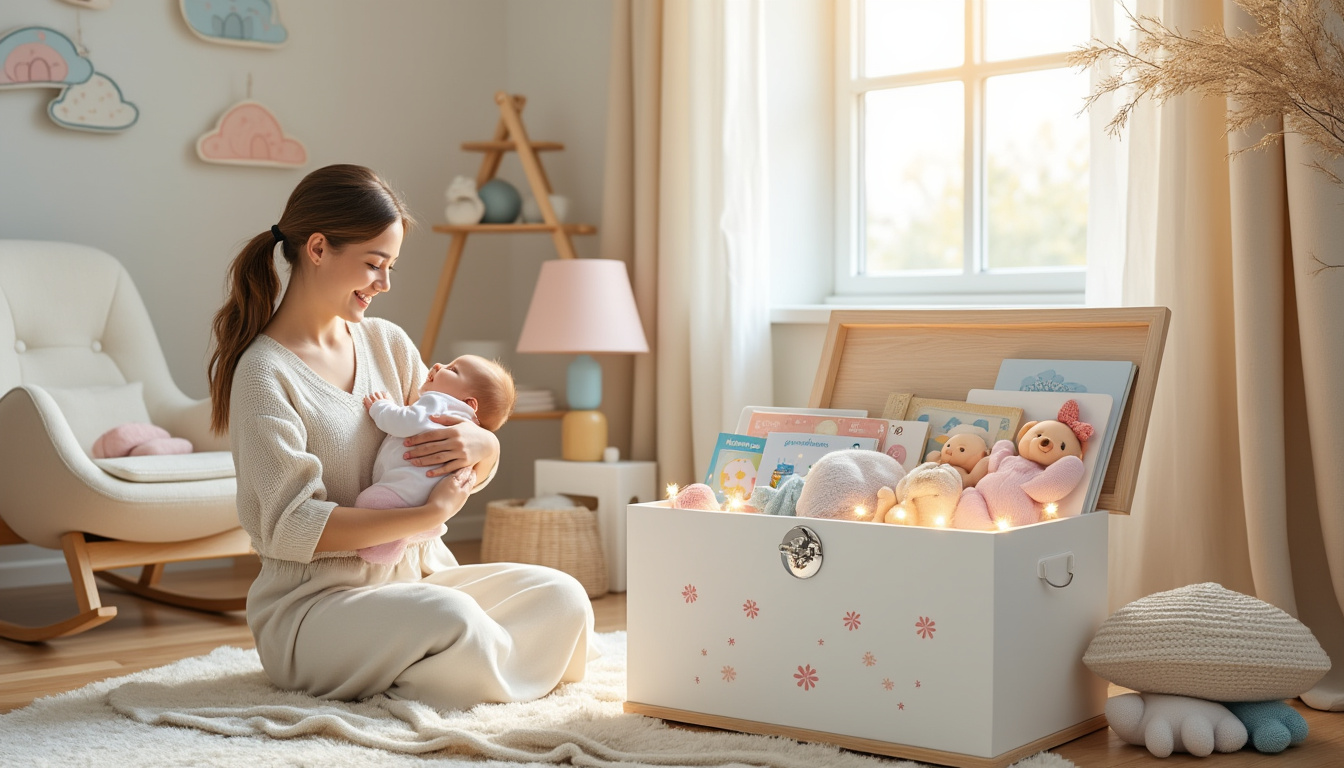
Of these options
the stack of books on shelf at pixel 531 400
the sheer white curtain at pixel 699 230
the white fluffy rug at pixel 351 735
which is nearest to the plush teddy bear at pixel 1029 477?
the white fluffy rug at pixel 351 735

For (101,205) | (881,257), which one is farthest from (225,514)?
(881,257)

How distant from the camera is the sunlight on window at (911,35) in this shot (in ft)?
11.1

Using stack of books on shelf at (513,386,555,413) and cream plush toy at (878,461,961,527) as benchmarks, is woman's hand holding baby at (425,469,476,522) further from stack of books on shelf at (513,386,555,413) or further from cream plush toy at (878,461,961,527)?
stack of books on shelf at (513,386,555,413)

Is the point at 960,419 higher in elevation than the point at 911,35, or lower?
lower

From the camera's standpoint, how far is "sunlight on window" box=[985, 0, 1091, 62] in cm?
311

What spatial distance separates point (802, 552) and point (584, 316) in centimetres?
157

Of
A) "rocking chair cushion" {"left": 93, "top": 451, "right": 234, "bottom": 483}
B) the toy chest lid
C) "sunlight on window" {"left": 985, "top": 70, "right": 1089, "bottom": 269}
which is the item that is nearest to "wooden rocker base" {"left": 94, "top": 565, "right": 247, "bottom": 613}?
"rocking chair cushion" {"left": 93, "top": 451, "right": 234, "bottom": 483}

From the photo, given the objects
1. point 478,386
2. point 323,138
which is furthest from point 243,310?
point 323,138

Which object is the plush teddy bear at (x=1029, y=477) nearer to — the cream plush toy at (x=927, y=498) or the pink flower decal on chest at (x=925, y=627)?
the cream plush toy at (x=927, y=498)

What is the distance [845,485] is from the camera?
199 cm

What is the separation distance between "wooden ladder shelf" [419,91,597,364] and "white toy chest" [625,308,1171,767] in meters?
1.80

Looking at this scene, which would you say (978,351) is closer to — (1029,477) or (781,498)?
(1029,477)

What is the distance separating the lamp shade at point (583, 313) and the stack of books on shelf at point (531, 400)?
0.75 feet

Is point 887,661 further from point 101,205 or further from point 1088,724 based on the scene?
point 101,205
